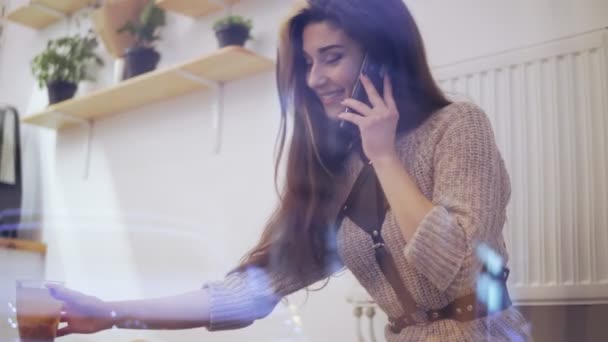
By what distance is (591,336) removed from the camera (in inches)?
35.0

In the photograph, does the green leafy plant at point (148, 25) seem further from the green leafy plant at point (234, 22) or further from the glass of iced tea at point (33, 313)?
the glass of iced tea at point (33, 313)

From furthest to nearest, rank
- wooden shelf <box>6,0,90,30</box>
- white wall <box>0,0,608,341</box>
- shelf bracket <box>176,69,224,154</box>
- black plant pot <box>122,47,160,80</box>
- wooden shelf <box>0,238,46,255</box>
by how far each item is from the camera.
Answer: wooden shelf <box>6,0,90,30</box> → wooden shelf <box>0,238,46,255</box> → black plant pot <box>122,47,160,80</box> → shelf bracket <box>176,69,224,154</box> → white wall <box>0,0,608,341</box>

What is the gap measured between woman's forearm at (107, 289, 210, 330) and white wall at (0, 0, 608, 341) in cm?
34

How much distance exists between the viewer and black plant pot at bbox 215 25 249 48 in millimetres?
1329

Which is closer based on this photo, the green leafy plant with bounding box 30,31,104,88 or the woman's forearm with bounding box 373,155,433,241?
the woman's forearm with bounding box 373,155,433,241

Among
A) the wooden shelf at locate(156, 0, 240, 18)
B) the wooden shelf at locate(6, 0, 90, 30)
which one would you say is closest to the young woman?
the wooden shelf at locate(156, 0, 240, 18)

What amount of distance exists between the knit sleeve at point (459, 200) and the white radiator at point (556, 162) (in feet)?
0.88

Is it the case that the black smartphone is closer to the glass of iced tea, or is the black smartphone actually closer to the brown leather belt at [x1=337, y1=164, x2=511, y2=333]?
the brown leather belt at [x1=337, y1=164, x2=511, y2=333]

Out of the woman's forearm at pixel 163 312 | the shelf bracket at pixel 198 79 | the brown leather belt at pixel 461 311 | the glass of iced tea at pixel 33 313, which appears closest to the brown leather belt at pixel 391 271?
the brown leather belt at pixel 461 311

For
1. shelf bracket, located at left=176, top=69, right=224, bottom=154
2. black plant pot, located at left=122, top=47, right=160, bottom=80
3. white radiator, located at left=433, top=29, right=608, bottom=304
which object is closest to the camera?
white radiator, located at left=433, top=29, right=608, bottom=304

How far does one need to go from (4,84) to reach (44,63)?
31cm

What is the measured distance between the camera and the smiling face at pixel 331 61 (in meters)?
0.75

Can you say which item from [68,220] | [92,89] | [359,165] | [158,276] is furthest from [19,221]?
[359,165]

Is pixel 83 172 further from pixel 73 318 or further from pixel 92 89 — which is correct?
pixel 73 318
